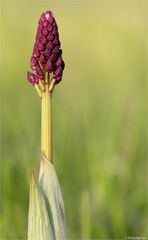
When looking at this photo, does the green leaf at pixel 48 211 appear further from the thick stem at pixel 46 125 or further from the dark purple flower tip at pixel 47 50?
the dark purple flower tip at pixel 47 50

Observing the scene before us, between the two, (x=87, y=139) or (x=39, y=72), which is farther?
(x=87, y=139)

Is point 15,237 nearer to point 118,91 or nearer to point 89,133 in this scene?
point 89,133

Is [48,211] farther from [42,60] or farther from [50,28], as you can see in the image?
[50,28]

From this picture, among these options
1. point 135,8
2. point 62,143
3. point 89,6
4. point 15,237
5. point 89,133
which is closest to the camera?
point 15,237

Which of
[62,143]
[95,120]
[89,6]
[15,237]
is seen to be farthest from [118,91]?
[89,6]

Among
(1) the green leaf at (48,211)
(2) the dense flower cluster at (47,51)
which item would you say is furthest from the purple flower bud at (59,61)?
(1) the green leaf at (48,211)

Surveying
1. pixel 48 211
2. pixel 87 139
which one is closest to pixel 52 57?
pixel 48 211

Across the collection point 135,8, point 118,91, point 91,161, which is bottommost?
point 91,161
